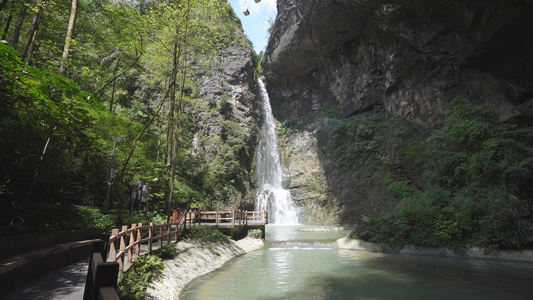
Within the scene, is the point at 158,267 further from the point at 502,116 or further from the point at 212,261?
the point at 502,116

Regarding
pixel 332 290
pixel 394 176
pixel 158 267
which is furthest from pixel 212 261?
pixel 394 176

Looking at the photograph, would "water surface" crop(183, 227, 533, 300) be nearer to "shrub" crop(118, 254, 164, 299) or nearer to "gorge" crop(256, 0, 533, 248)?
"shrub" crop(118, 254, 164, 299)

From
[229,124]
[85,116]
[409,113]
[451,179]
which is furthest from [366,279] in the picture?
[229,124]

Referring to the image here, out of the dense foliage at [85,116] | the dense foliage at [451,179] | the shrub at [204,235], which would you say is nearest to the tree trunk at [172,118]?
the dense foliage at [85,116]

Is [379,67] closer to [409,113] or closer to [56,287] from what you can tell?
[409,113]

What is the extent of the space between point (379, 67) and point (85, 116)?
25.8m

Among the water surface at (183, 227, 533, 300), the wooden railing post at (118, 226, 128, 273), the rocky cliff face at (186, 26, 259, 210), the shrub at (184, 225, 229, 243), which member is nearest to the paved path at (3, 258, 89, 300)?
the wooden railing post at (118, 226, 128, 273)

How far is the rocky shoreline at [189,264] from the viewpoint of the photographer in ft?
22.2

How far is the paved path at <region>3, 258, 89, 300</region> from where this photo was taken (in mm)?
4648

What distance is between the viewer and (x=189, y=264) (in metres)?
9.20

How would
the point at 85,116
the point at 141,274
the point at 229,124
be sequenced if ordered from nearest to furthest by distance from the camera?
the point at 141,274 < the point at 85,116 < the point at 229,124

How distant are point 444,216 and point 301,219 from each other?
16731mm

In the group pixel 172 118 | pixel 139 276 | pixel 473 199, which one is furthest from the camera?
pixel 172 118

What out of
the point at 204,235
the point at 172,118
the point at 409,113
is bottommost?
the point at 204,235
